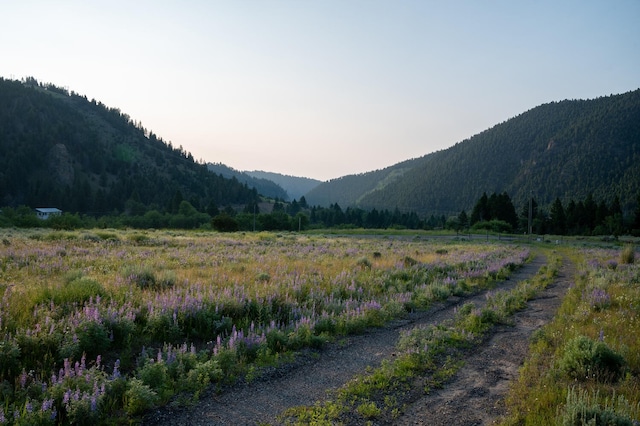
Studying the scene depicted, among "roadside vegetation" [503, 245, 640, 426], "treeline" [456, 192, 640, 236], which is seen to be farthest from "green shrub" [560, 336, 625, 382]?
"treeline" [456, 192, 640, 236]

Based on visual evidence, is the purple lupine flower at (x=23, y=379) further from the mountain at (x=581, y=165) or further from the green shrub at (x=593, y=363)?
the mountain at (x=581, y=165)

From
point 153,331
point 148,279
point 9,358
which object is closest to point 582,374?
point 153,331

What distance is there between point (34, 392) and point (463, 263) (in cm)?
2063

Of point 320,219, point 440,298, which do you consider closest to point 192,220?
point 320,219

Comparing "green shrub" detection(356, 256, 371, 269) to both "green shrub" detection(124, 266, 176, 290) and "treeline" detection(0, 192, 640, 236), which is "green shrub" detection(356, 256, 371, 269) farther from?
"treeline" detection(0, 192, 640, 236)

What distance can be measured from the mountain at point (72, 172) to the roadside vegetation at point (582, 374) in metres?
128

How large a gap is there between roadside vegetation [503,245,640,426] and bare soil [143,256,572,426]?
0.36 m

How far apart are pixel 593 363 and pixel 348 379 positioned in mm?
4050

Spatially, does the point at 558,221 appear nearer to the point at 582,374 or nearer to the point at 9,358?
the point at 582,374

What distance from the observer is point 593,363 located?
6352 mm

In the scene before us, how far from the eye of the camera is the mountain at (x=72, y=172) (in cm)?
13838

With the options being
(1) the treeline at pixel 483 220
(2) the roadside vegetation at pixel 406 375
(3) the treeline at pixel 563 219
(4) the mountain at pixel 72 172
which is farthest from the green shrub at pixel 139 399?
(4) the mountain at pixel 72 172

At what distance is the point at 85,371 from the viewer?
5.23 m

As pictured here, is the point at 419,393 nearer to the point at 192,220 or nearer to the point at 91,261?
the point at 91,261
